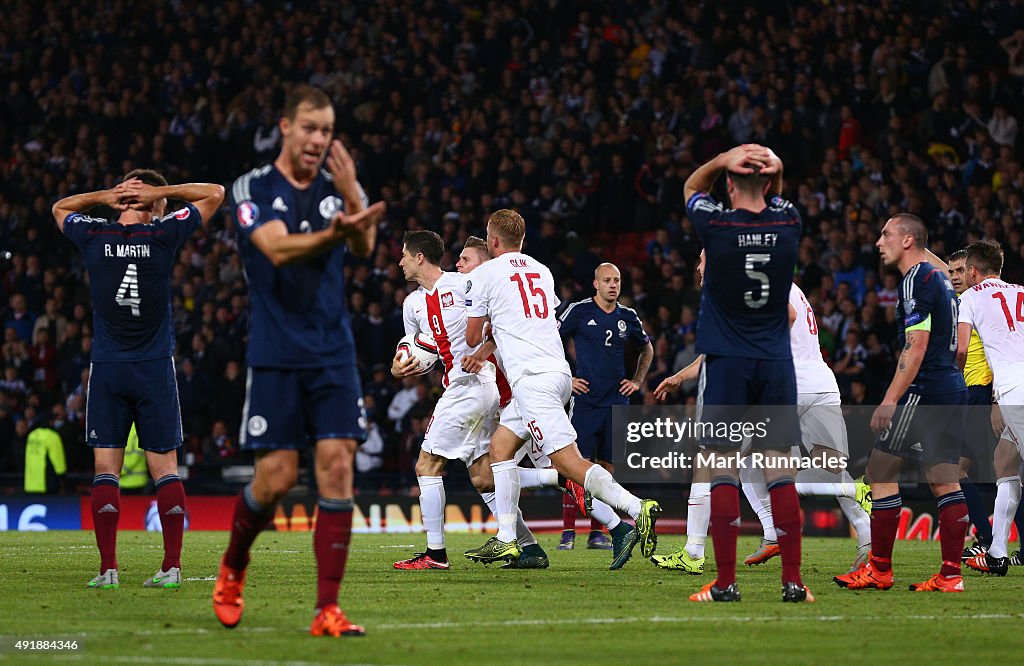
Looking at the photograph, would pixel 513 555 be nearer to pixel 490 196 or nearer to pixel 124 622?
pixel 124 622

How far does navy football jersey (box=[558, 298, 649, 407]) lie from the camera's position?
1451cm

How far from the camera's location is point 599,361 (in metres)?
14.5

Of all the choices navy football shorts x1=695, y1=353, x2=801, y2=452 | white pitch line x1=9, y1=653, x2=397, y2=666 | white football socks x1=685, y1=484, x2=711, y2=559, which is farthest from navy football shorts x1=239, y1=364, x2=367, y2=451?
white football socks x1=685, y1=484, x2=711, y2=559

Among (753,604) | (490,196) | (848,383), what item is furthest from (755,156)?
(490,196)

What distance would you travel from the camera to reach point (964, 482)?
12.5m

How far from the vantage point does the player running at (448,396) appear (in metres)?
11.0

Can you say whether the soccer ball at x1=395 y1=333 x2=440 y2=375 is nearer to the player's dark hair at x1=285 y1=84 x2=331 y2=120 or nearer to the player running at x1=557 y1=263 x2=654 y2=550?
the player running at x1=557 y1=263 x2=654 y2=550

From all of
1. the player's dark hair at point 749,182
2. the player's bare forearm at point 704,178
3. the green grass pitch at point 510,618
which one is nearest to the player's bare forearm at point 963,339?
the green grass pitch at point 510,618

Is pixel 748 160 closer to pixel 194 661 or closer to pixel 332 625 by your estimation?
pixel 332 625

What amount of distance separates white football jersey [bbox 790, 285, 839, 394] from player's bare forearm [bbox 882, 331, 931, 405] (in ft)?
6.72

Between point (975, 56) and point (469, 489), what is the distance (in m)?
10.4

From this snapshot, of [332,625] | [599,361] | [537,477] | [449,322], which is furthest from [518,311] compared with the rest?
[537,477]

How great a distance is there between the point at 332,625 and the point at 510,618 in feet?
4.00

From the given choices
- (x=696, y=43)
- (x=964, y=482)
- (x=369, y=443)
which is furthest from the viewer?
(x=696, y=43)
